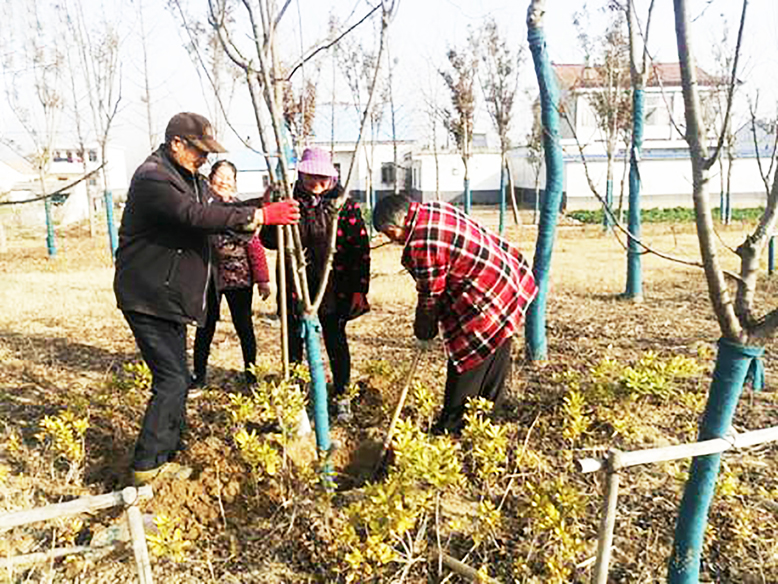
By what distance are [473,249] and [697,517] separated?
148 cm

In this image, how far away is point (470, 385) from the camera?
318cm

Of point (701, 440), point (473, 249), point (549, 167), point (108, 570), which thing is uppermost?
point (549, 167)

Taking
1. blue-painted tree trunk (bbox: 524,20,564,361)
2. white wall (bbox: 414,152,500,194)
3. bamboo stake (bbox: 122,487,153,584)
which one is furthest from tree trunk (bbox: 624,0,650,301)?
white wall (bbox: 414,152,500,194)

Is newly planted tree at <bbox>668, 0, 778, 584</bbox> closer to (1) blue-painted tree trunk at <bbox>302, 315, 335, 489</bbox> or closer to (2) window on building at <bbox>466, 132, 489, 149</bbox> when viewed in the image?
(1) blue-painted tree trunk at <bbox>302, 315, 335, 489</bbox>

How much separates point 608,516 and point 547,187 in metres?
2.51

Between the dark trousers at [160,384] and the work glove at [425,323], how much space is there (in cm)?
113

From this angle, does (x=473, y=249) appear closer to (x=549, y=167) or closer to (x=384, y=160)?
(x=549, y=167)

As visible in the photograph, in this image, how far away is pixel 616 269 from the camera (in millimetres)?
9062

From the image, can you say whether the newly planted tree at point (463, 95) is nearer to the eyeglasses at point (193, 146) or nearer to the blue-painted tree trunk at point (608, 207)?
the blue-painted tree trunk at point (608, 207)

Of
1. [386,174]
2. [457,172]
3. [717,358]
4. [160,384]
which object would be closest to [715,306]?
[717,358]

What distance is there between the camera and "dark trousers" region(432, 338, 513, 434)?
3172 millimetres

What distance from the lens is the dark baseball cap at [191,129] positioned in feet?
9.02

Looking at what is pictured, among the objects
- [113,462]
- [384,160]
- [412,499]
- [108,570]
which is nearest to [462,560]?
[412,499]

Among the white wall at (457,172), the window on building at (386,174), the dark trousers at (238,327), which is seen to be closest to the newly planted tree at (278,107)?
the dark trousers at (238,327)
